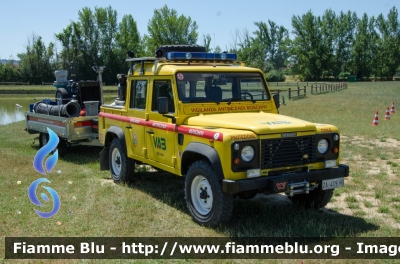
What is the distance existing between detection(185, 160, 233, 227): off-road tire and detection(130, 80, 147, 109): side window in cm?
200

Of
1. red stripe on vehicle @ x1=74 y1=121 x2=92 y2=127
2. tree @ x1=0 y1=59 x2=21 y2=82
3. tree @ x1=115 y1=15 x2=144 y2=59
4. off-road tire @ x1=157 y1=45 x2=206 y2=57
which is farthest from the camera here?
tree @ x1=115 y1=15 x2=144 y2=59

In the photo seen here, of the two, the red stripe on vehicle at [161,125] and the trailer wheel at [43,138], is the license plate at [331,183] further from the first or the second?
the trailer wheel at [43,138]

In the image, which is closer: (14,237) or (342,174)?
(14,237)

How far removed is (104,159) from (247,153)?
14.3 feet

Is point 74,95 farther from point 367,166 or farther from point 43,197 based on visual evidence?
point 367,166

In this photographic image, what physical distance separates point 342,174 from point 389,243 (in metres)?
1.18

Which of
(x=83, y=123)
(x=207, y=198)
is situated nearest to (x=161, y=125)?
(x=207, y=198)

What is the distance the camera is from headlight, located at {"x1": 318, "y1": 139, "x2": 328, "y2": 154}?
6321mm

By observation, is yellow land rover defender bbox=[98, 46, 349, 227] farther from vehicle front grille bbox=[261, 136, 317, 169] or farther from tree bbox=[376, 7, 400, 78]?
tree bbox=[376, 7, 400, 78]

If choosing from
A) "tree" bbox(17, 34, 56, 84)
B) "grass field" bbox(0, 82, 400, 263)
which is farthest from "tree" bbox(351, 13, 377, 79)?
"grass field" bbox(0, 82, 400, 263)

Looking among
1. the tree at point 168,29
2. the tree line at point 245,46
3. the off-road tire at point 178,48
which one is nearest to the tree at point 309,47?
the tree line at point 245,46

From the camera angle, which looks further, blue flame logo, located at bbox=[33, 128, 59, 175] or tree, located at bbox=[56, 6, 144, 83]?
tree, located at bbox=[56, 6, 144, 83]

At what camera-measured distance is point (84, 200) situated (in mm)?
7633

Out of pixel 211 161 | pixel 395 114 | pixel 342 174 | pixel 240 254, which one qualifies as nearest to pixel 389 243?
pixel 342 174
